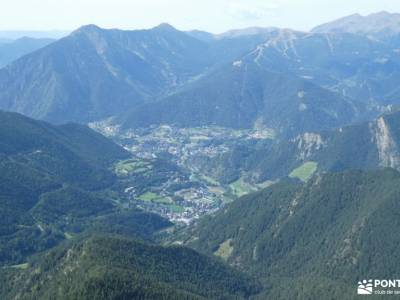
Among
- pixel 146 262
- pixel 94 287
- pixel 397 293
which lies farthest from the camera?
pixel 146 262

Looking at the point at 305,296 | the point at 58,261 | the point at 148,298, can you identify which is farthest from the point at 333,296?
the point at 58,261

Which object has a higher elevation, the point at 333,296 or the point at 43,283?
the point at 43,283

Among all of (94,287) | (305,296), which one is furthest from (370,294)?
(94,287)

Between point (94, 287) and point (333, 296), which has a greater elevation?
point (94, 287)

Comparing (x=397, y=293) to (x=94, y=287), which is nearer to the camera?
(x=94, y=287)

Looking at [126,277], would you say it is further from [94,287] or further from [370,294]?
[370,294]

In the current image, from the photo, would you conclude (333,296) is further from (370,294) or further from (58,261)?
(58,261)

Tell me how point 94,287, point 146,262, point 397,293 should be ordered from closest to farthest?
A: point 94,287
point 397,293
point 146,262

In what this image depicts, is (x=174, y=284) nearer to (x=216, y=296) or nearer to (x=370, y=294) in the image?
(x=216, y=296)

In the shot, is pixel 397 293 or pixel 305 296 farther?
pixel 305 296
